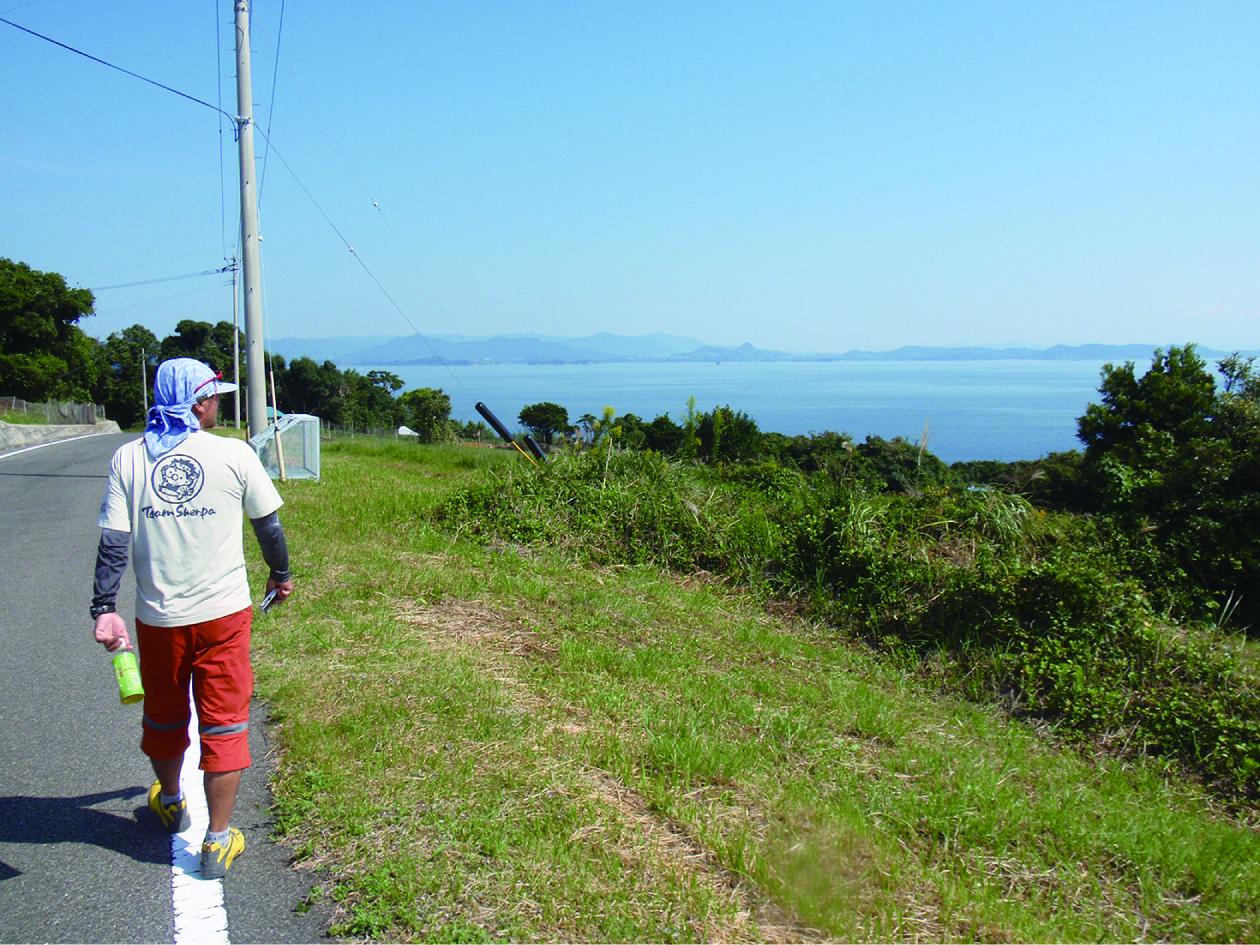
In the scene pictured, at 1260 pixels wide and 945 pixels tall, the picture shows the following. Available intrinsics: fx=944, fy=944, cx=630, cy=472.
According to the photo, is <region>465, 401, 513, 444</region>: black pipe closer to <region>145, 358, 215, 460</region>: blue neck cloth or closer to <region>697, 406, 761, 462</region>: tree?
<region>697, 406, 761, 462</region>: tree

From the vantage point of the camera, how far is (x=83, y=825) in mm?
3885

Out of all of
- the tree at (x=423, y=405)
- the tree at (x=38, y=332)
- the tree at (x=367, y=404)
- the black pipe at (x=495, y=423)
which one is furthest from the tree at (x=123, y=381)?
the black pipe at (x=495, y=423)

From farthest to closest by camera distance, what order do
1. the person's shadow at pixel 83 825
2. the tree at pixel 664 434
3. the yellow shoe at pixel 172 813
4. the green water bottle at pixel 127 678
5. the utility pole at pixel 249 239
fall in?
the utility pole at pixel 249 239
the tree at pixel 664 434
the yellow shoe at pixel 172 813
the person's shadow at pixel 83 825
the green water bottle at pixel 127 678

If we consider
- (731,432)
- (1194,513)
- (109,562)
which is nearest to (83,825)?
(109,562)

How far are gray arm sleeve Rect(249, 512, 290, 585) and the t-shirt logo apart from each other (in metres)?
0.26

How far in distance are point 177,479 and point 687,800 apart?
95.6 inches

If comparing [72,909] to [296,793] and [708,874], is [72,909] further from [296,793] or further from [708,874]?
[708,874]

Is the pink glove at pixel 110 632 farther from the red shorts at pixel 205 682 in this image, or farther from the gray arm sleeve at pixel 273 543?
the gray arm sleeve at pixel 273 543

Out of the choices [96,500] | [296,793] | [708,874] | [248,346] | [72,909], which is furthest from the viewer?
[248,346]

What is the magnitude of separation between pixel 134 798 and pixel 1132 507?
27.3 ft

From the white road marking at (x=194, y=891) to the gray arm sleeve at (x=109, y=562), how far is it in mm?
1046

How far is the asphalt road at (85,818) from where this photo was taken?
322 centimetres

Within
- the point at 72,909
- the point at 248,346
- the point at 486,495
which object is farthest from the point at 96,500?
the point at 72,909

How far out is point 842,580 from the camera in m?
8.23
